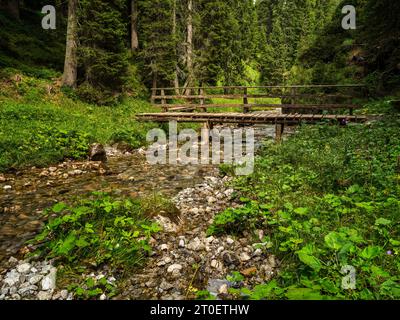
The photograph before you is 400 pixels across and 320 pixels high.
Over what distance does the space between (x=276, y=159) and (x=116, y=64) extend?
12.7m

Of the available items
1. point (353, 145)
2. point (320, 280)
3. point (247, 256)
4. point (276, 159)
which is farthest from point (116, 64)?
point (320, 280)

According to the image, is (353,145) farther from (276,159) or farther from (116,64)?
(116,64)

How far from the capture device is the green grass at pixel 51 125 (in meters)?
9.30

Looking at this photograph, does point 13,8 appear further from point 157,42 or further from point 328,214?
point 328,214

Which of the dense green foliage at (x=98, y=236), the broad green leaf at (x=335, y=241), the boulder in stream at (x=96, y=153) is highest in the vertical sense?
the boulder in stream at (x=96, y=153)

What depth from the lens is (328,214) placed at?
196 inches

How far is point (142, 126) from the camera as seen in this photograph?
50.2 ft

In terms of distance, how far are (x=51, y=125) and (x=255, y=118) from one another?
7940 mm
